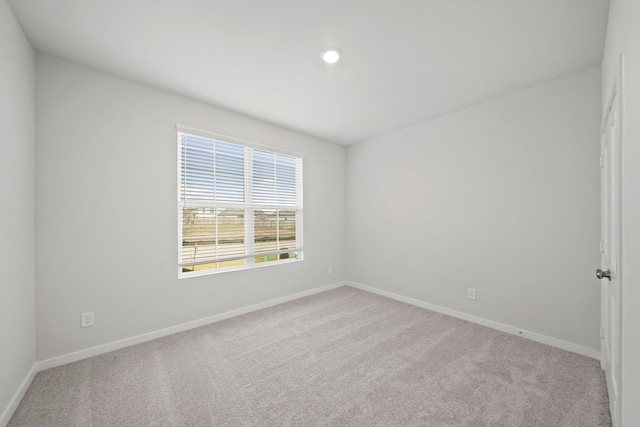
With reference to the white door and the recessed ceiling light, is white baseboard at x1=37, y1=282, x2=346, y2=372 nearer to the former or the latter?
the recessed ceiling light

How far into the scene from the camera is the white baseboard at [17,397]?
5.18ft

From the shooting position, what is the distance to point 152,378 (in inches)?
80.0

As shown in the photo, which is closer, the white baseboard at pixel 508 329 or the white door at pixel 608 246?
the white door at pixel 608 246

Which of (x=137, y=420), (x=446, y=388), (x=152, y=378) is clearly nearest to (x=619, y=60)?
(x=446, y=388)

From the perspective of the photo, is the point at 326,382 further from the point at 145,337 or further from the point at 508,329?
the point at 508,329

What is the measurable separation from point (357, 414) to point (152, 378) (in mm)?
1601

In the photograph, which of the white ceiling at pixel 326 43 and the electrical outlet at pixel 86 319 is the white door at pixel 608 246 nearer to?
the white ceiling at pixel 326 43

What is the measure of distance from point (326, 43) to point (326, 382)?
2.63 metres

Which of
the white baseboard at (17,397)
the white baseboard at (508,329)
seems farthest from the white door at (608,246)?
the white baseboard at (17,397)

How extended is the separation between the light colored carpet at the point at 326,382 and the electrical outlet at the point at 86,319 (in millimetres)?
306

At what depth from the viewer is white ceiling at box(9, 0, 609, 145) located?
1697mm

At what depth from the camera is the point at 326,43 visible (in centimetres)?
202

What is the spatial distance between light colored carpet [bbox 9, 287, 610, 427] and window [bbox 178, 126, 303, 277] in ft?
2.97

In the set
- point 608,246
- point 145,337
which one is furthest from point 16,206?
point 608,246
